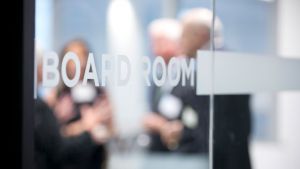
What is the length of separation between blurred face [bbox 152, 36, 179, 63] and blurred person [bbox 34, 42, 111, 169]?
1.08 ft

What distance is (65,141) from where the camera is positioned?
1502mm

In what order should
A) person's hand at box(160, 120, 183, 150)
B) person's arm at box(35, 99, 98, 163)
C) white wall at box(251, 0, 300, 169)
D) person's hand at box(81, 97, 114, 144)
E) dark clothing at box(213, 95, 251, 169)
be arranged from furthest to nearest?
white wall at box(251, 0, 300, 169) → dark clothing at box(213, 95, 251, 169) → person's hand at box(160, 120, 183, 150) → person's hand at box(81, 97, 114, 144) → person's arm at box(35, 99, 98, 163)

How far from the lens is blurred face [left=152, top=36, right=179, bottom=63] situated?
1.82 metres

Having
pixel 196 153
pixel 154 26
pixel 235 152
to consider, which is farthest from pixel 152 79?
pixel 235 152

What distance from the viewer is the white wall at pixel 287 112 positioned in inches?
105

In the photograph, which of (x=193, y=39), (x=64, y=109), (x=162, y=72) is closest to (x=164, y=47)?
(x=162, y=72)

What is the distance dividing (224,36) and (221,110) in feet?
1.10

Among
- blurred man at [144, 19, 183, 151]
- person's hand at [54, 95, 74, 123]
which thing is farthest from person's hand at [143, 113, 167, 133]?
person's hand at [54, 95, 74, 123]

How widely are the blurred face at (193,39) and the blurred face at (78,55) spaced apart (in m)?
0.55

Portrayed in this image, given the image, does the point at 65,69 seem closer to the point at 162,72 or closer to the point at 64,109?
the point at 64,109

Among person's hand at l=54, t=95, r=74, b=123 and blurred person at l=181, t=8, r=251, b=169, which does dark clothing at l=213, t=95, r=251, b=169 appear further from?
person's hand at l=54, t=95, r=74, b=123

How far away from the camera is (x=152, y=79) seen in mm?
1788
